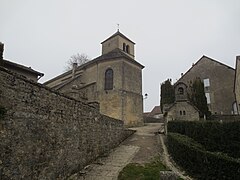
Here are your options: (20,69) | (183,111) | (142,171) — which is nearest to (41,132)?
(142,171)

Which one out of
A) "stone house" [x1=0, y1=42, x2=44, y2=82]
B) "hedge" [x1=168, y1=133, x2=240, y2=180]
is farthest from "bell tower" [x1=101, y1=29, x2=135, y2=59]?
"hedge" [x1=168, y1=133, x2=240, y2=180]

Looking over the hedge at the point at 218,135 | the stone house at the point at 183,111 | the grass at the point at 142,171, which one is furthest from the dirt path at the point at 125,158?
the stone house at the point at 183,111

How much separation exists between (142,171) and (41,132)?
4.91m

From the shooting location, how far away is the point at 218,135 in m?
14.4

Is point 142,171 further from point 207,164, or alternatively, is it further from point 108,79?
point 108,79

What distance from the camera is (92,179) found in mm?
8602

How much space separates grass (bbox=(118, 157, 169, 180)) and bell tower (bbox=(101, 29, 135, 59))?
22.7m

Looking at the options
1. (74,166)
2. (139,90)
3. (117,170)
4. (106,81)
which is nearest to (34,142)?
(74,166)

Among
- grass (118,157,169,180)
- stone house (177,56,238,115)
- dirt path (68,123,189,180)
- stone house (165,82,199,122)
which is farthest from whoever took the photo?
stone house (177,56,238,115)

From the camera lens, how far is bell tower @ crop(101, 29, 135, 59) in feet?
102

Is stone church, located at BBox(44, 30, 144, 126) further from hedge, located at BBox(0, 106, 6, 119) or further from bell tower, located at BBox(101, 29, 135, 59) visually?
hedge, located at BBox(0, 106, 6, 119)

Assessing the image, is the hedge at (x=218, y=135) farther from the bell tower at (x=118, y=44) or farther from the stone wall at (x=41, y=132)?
the bell tower at (x=118, y=44)

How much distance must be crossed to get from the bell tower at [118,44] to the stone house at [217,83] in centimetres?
1028

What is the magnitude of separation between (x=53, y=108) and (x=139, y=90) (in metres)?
20.7
